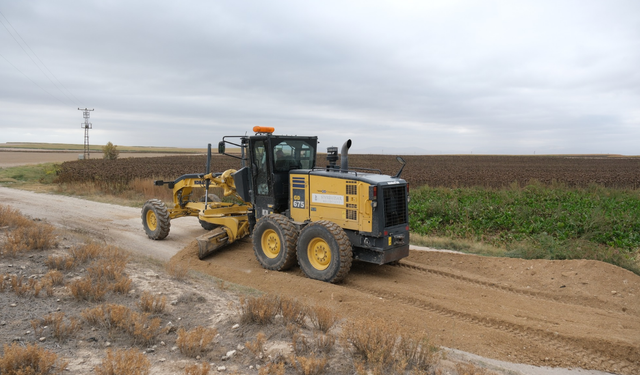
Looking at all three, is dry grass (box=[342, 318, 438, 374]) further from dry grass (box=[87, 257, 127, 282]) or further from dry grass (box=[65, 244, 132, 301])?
dry grass (box=[87, 257, 127, 282])

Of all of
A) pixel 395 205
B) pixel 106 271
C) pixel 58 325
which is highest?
pixel 395 205

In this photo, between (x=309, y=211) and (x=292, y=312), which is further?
(x=309, y=211)

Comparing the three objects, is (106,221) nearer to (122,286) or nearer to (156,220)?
(156,220)

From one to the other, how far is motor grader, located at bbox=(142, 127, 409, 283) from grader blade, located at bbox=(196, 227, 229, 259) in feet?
0.08

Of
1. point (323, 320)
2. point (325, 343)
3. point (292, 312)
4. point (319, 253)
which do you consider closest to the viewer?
point (325, 343)

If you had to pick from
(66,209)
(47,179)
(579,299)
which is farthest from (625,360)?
(47,179)

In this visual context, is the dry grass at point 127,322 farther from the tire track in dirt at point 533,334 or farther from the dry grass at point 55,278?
the tire track in dirt at point 533,334

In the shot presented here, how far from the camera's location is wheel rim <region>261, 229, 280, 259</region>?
944 centimetres

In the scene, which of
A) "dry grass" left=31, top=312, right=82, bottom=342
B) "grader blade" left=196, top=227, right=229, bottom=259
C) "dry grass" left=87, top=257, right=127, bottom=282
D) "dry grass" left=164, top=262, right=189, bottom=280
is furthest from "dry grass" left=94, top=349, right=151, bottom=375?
"grader blade" left=196, top=227, right=229, bottom=259

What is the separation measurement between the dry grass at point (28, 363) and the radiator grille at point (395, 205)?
594cm

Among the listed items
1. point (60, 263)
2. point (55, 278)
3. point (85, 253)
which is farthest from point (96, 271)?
point (85, 253)

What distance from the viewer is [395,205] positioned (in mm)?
8797

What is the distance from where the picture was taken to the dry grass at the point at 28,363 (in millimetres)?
3867

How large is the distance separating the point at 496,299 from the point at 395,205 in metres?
2.62
